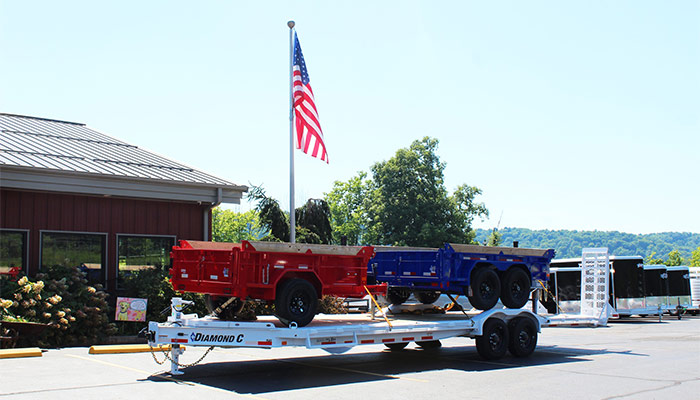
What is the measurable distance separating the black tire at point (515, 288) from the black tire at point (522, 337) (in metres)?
0.45

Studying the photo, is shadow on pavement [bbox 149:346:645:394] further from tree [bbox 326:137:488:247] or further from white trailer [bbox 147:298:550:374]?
tree [bbox 326:137:488:247]

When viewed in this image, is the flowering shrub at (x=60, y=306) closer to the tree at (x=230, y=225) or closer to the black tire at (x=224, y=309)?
the black tire at (x=224, y=309)

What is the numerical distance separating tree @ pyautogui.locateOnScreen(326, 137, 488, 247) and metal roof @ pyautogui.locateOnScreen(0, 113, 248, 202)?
128 feet

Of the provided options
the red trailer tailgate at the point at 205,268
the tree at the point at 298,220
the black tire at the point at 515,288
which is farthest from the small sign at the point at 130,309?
the tree at the point at 298,220

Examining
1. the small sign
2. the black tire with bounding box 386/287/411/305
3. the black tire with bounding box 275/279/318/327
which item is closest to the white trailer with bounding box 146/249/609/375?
the black tire with bounding box 275/279/318/327

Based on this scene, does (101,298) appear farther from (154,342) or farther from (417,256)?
(417,256)

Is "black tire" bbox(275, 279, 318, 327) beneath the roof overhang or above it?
beneath

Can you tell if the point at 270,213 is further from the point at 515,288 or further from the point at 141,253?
the point at 515,288

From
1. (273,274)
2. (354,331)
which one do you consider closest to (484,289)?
(354,331)

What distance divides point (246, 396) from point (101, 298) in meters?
8.07

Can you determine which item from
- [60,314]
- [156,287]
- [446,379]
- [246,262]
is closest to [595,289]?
[446,379]

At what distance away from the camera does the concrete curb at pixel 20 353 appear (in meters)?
Result: 13.2

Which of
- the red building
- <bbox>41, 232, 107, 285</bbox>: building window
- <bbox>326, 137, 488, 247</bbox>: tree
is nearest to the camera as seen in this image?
the red building

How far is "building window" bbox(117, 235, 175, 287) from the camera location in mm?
18422
